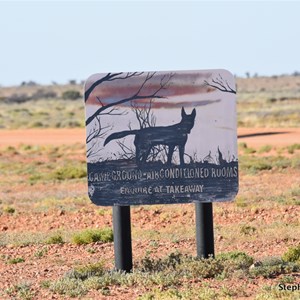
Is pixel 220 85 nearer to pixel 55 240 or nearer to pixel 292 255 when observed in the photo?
pixel 292 255

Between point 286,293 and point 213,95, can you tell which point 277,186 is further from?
point 286,293

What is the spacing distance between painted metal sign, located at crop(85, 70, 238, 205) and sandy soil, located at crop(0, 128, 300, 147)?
30.4 metres

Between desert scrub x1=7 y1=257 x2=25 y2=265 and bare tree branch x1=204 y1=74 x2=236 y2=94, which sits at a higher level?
bare tree branch x1=204 y1=74 x2=236 y2=94

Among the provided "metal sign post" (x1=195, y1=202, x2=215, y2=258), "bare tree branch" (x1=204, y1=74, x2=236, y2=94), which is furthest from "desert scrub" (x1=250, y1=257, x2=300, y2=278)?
"bare tree branch" (x1=204, y1=74, x2=236, y2=94)

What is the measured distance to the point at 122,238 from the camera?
452 inches

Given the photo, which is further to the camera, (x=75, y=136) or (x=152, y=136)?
Answer: (x=75, y=136)

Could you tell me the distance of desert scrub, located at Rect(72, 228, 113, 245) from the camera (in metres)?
14.8

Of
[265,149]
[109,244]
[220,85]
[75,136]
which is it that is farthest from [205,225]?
[75,136]

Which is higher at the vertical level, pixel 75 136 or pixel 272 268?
pixel 75 136

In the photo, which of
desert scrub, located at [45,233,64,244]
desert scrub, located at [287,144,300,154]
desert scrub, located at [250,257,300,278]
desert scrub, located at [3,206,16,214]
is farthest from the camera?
desert scrub, located at [287,144,300,154]

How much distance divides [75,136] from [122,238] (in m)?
41.5

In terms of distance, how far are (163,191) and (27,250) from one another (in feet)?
12.2

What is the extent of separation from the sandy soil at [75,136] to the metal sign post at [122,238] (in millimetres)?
30582

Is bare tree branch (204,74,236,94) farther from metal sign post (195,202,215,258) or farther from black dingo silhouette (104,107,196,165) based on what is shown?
metal sign post (195,202,215,258)
